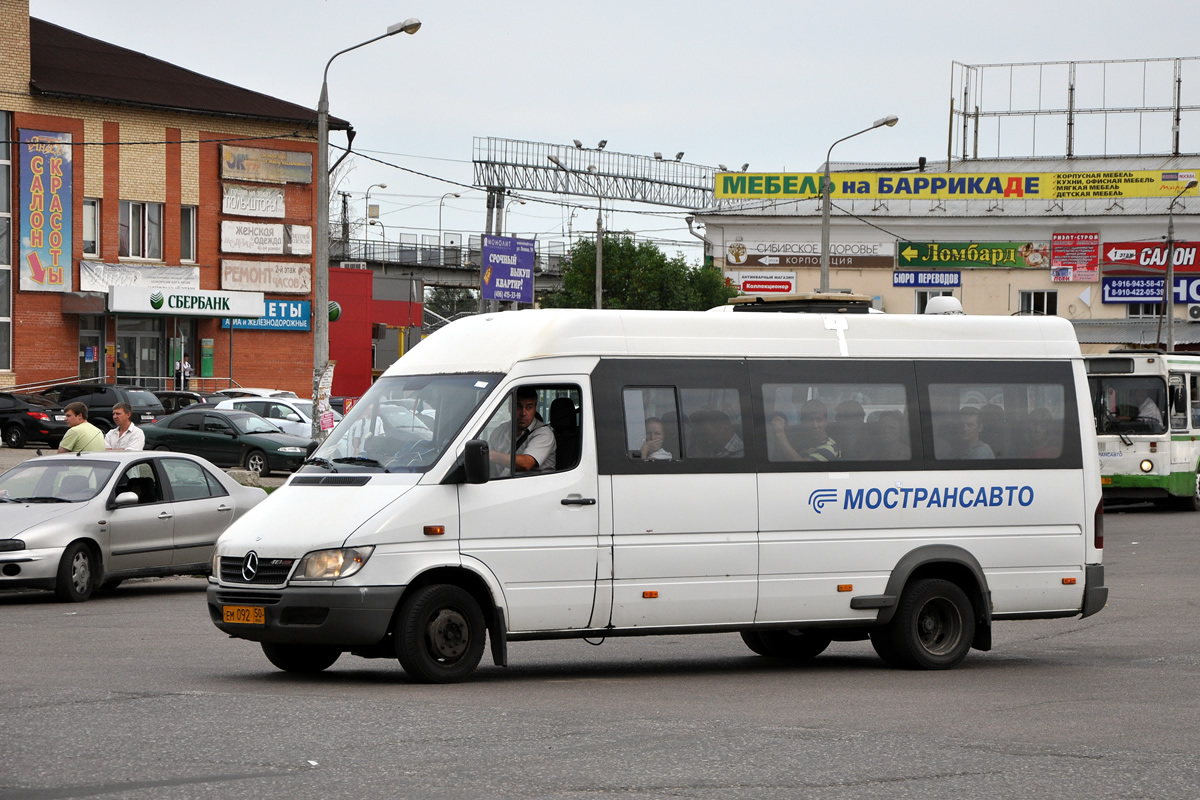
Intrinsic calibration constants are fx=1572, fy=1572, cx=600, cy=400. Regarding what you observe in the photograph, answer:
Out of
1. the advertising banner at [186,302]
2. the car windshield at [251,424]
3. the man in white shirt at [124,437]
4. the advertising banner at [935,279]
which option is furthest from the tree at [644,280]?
the man in white shirt at [124,437]

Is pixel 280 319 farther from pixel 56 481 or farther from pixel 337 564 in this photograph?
pixel 337 564

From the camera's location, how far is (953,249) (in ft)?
234

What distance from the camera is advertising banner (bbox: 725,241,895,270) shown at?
72.1m

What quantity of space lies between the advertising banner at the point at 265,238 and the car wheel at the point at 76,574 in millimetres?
39481

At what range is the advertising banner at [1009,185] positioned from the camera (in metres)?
71.8

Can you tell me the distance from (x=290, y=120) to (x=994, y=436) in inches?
1808

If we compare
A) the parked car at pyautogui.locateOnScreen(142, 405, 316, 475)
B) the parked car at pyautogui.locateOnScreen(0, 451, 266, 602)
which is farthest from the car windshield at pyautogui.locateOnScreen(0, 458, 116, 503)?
the parked car at pyautogui.locateOnScreen(142, 405, 316, 475)

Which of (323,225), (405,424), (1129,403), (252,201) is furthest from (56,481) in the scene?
(252,201)

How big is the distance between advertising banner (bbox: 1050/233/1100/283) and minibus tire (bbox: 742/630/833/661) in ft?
200

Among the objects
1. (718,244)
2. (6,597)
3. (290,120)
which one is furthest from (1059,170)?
(6,597)

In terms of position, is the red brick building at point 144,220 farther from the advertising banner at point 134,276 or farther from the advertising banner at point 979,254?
the advertising banner at point 979,254

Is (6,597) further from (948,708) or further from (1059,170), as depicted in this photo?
(1059,170)

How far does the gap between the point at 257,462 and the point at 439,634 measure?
2381 centimetres

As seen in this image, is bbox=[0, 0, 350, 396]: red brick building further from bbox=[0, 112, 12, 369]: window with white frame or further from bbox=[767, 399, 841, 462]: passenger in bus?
bbox=[767, 399, 841, 462]: passenger in bus
